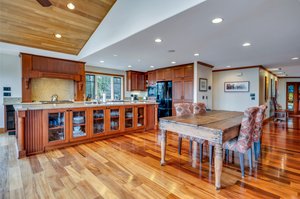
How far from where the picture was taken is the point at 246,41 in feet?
Answer: 10.7

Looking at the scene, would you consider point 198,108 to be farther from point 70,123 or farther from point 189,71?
point 70,123

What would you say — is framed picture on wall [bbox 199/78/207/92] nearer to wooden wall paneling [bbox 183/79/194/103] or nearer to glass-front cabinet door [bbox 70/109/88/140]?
wooden wall paneling [bbox 183/79/194/103]

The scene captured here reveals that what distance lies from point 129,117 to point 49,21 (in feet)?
10.3

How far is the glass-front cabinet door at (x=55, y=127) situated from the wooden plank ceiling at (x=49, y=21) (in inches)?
90.8

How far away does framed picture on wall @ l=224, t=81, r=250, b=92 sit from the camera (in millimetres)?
6211

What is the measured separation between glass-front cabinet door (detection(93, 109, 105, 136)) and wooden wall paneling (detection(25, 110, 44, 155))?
1.08 metres

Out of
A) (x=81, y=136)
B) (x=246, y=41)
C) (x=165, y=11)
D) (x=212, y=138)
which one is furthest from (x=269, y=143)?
(x=81, y=136)

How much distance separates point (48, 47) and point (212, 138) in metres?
5.14

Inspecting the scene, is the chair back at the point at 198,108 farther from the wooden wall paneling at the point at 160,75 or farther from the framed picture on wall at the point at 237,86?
the framed picture on wall at the point at 237,86

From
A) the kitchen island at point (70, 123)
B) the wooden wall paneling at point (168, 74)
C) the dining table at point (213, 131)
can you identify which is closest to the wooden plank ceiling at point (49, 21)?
the kitchen island at point (70, 123)

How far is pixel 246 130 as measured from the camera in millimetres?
2100

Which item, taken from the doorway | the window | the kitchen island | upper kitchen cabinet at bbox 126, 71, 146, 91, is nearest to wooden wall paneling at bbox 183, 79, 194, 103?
the kitchen island

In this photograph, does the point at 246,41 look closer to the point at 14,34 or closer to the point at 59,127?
the point at 59,127

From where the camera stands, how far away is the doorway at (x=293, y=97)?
31.5ft
